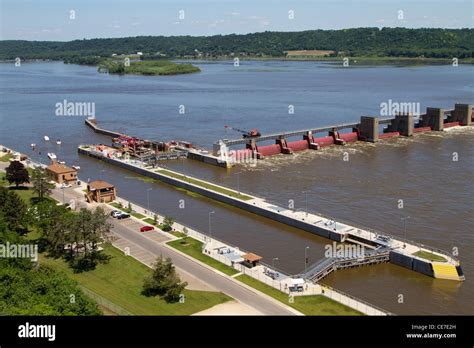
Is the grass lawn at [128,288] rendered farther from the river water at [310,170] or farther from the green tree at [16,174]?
the green tree at [16,174]

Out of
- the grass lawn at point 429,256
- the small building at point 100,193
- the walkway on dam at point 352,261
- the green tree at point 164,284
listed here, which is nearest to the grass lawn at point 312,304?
the green tree at point 164,284

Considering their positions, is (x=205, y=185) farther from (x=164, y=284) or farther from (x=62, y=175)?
(x=164, y=284)

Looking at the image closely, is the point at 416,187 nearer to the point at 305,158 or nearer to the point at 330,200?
the point at 330,200

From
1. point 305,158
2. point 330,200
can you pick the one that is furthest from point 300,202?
point 305,158

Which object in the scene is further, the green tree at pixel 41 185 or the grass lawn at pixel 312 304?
the green tree at pixel 41 185

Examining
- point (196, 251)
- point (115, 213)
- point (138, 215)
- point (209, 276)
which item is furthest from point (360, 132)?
point (209, 276)
